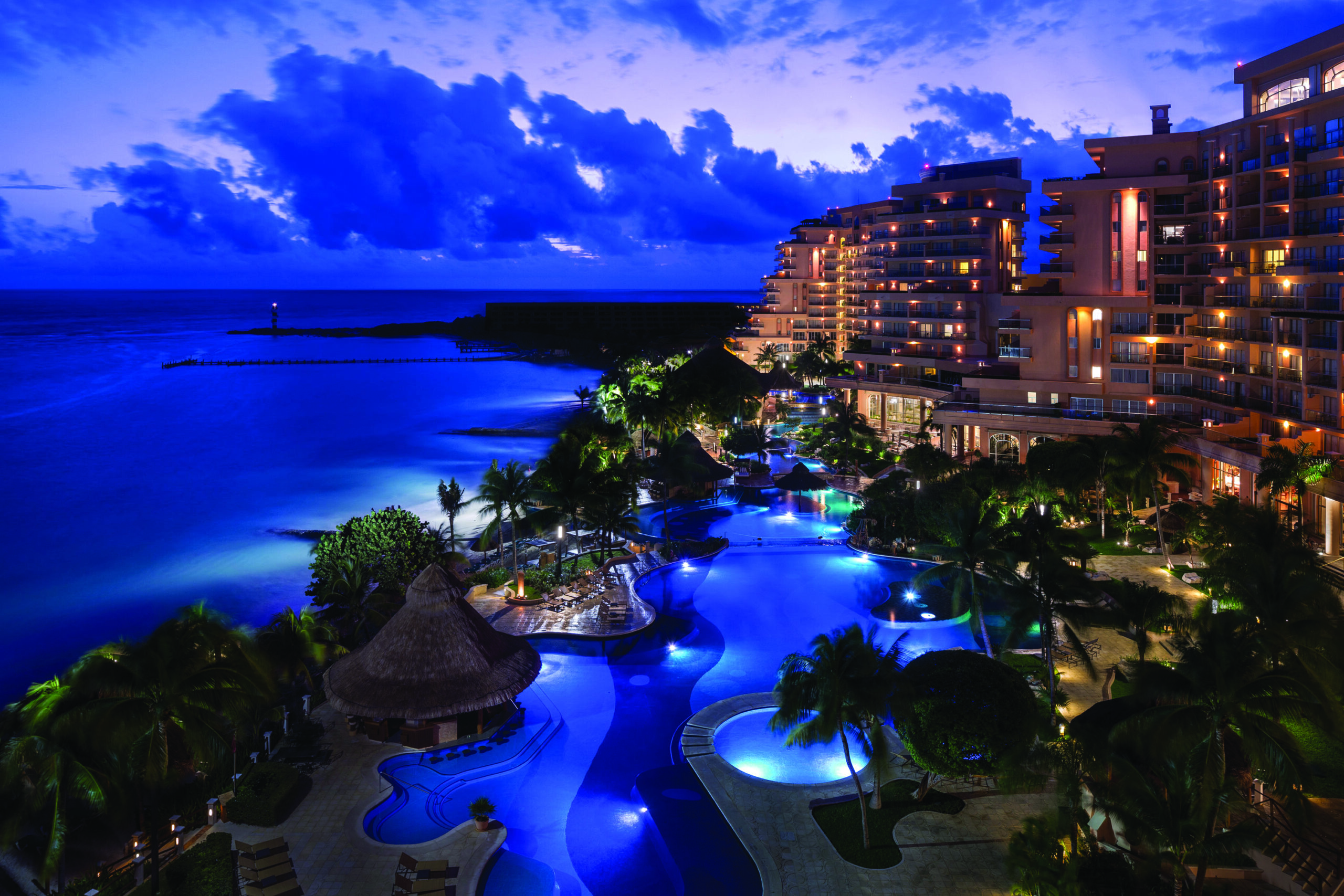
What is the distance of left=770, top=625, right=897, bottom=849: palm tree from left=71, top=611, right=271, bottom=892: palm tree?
11.3 metres

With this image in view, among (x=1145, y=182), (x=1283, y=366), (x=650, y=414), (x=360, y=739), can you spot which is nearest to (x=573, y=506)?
(x=360, y=739)

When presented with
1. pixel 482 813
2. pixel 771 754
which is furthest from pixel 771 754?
pixel 482 813

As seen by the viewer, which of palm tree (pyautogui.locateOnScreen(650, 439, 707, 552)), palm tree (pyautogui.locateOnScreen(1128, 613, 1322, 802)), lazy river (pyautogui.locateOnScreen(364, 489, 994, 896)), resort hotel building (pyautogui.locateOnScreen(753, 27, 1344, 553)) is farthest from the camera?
palm tree (pyautogui.locateOnScreen(650, 439, 707, 552))

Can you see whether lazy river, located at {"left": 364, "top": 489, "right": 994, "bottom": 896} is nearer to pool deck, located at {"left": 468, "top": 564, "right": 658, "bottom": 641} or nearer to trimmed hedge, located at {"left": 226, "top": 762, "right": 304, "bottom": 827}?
pool deck, located at {"left": 468, "top": 564, "right": 658, "bottom": 641}

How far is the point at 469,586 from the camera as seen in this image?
35438 millimetres

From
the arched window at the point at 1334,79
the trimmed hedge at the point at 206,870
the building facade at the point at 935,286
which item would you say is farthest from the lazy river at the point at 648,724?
the arched window at the point at 1334,79

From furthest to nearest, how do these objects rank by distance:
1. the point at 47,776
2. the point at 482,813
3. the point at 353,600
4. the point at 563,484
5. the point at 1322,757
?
the point at 563,484, the point at 353,600, the point at 482,813, the point at 1322,757, the point at 47,776

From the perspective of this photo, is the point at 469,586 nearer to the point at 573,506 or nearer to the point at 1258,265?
the point at 573,506

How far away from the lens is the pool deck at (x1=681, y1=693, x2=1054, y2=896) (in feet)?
55.8

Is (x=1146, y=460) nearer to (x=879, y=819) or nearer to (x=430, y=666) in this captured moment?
(x=879, y=819)

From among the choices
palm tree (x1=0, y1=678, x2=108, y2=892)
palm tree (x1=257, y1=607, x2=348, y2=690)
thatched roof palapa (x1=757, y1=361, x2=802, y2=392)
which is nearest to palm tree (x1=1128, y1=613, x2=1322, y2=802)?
palm tree (x1=0, y1=678, x2=108, y2=892)

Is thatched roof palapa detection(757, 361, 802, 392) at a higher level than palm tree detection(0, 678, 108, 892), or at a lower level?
higher

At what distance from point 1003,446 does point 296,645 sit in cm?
4344

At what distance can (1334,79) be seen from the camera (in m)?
40.2
